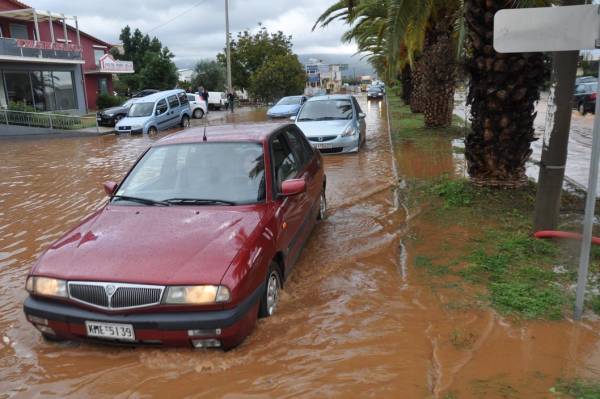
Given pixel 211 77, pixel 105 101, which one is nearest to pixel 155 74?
pixel 211 77

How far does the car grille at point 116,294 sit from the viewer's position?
136 inches

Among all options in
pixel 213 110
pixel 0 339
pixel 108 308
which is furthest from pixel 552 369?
pixel 213 110

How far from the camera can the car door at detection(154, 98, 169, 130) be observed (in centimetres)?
2227

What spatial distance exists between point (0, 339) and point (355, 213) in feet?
16.7

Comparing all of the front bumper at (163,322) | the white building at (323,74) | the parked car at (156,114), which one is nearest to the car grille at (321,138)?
the front bumper at (163,322)

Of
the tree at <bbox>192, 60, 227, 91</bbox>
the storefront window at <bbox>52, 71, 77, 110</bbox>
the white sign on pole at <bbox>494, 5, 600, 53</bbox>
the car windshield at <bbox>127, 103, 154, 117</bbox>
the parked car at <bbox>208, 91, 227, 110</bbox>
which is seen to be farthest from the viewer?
the tree at <bbox>192, 60, 227, 91</bbox>

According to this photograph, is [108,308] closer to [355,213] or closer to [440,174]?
[355,213]

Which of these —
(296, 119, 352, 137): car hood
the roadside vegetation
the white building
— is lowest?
the roadside vegetation

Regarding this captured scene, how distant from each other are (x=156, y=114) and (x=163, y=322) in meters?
20.0

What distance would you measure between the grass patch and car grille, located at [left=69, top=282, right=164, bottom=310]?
2.67 m

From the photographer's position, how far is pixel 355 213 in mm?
7883

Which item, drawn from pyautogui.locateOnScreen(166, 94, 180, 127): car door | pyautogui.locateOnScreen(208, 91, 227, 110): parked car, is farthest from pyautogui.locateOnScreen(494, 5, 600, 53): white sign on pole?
pyautogui.locateOnScreen(208, 91, 227, 110): parked car

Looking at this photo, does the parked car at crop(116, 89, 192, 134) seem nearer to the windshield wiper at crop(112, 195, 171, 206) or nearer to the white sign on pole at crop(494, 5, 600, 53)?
the windshield wiper at crop(112, 195, 171, 206)

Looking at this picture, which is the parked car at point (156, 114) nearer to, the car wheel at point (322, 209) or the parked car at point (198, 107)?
the parked car at point (198, 107)
